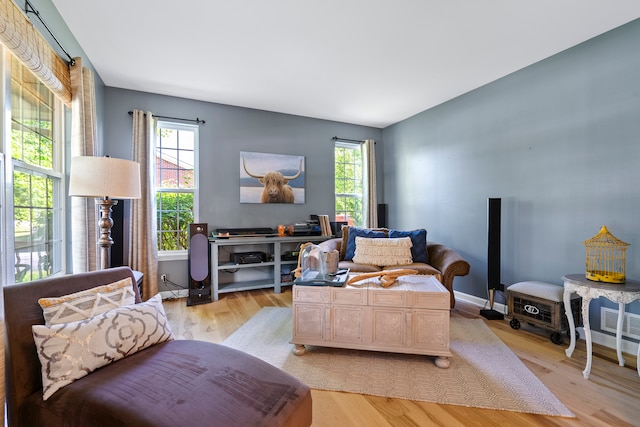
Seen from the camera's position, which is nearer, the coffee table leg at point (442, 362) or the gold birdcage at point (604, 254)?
the coffee table leg at point (442, 362)

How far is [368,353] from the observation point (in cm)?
222

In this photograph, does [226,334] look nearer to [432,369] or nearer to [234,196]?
[432,369]

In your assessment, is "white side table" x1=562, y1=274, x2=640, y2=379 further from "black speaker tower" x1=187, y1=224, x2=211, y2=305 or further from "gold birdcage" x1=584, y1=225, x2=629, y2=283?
"black speaker tower" x1=187, y1=224, x2=211, y2=305

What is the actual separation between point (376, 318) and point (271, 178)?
8.87 feet

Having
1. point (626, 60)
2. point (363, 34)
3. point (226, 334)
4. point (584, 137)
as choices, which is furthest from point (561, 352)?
point (363, 34)

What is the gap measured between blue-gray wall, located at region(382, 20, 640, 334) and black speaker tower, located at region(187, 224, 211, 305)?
302 centimetres

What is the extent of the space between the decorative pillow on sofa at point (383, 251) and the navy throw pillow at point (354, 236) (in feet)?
0.35

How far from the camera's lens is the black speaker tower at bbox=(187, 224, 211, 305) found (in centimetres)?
340

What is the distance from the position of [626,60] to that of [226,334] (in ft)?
13.2

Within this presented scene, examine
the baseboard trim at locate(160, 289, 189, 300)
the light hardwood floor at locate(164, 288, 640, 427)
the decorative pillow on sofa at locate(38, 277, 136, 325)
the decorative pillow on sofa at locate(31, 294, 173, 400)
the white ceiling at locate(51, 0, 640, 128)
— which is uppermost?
the white ceiling at locate(51, 0, 640, 128)

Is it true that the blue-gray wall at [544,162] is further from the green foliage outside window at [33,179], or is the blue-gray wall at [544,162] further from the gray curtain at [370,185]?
the green foliage outside window at [33,179]

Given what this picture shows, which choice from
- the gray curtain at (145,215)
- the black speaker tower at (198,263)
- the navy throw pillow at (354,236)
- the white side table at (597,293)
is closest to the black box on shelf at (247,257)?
the black speaker tower at (198,263)

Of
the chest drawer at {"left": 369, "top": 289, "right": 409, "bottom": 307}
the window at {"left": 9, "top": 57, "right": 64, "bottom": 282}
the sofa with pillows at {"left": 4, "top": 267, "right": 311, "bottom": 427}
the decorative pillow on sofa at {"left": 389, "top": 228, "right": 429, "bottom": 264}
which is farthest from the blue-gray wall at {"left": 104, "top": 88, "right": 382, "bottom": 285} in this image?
the sofa with pillows at {"left": 4, "top": 267, "right": 311, "bottom": 427}

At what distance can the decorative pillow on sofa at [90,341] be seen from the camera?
1.12m
